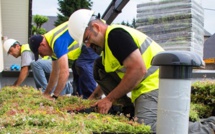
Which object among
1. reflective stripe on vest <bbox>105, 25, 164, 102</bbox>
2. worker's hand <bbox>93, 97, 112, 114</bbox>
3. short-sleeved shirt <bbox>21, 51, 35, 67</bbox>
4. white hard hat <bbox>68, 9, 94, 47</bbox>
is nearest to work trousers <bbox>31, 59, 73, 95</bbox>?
short-sleeved shirt <bbox>21, 51, 35, 67</bbox>

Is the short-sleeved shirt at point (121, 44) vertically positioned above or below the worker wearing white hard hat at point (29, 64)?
above

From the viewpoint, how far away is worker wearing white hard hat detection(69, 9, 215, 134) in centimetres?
243

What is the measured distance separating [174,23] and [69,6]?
22481 millimetres

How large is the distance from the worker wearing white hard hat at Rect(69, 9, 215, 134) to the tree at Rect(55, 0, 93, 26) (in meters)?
27.4

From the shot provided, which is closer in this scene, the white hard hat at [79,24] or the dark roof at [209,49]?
the white hard hat at [79,24]

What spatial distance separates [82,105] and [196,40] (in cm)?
751

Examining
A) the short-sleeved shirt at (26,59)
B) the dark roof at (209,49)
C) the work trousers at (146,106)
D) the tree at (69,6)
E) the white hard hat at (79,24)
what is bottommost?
the dark roof at (209,49)

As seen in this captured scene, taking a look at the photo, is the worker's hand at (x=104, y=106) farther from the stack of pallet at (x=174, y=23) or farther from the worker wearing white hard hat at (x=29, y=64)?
the stack of pallet at (x=174, y=23)

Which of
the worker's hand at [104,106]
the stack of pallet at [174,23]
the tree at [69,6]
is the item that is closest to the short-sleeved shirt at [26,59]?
the worker's hand at [104,106]

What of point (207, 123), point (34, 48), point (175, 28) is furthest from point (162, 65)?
point (175, 28)

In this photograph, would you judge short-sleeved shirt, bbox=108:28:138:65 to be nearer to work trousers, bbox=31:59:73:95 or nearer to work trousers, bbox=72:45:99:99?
work trousers, bbox=72:45:99:99

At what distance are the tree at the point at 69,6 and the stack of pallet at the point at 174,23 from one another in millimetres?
20255

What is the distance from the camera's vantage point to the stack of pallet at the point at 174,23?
9.40 meters

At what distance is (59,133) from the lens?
163 cm
